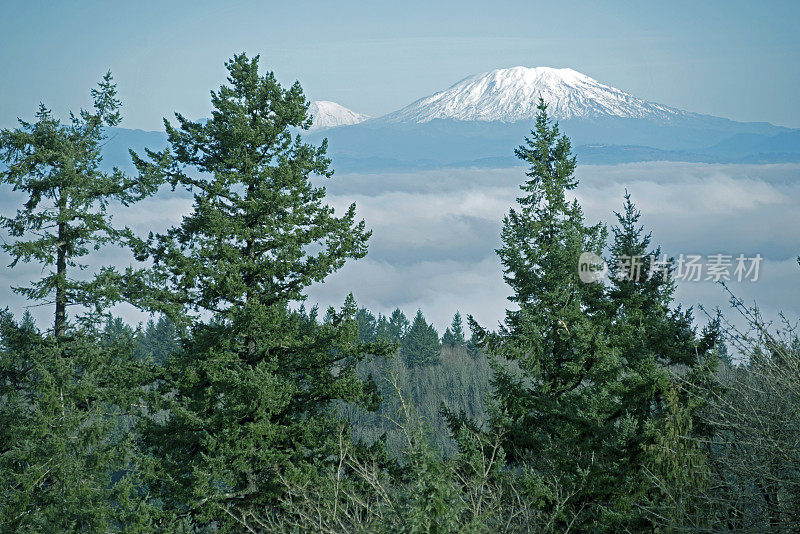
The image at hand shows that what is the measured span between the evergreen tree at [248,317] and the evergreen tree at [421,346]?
77.9m

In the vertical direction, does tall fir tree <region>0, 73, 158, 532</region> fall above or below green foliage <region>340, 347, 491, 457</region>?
above

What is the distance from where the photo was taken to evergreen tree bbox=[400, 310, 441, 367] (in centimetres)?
9581

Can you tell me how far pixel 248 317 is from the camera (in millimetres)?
16469

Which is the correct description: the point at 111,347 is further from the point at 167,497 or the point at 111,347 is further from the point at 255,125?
the point at 255,125

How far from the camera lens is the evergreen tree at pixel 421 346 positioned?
95812 millimetres

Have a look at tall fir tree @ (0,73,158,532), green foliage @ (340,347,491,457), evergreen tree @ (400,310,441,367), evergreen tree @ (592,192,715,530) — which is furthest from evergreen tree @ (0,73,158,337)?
evergreen tree @ (400,310,441,367)

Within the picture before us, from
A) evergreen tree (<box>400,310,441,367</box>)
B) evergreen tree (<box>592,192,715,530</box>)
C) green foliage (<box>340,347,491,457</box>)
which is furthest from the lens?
evergreen tree (<box>400,310,441,367</box>)

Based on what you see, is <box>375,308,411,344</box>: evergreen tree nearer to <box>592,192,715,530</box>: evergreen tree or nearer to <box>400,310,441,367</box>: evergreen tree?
<box>400,310,441,367</box>: evergreen tree

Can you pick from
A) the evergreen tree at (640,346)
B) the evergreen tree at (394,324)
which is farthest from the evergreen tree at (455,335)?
the evergreen tree at (640,346)

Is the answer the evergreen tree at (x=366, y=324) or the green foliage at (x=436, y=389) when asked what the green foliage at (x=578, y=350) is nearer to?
the green foliage at (x=436, y=389)

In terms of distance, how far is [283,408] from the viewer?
669 inches

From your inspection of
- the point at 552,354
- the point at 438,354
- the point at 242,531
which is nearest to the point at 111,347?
the point at 242,531

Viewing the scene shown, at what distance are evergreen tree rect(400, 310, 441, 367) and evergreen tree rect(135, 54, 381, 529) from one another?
7793 centimetres

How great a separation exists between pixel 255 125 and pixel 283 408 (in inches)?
270
